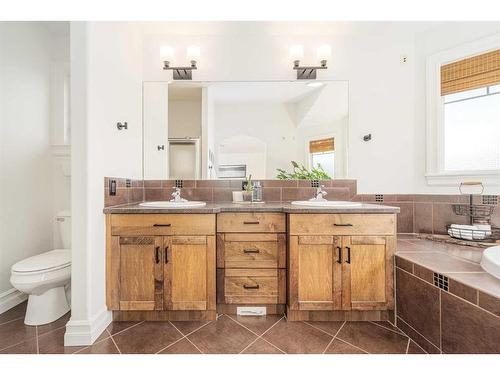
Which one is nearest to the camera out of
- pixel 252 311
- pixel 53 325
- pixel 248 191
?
pixel 53 325

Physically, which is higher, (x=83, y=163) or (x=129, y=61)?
(x=129, y=61)

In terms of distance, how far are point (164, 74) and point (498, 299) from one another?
9.10ft

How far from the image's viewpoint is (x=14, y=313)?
177cm

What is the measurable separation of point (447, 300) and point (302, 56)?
217 centimetres

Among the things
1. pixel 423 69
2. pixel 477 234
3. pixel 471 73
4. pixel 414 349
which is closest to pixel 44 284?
pixel 414 349

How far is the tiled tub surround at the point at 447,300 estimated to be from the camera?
1044 millimetres

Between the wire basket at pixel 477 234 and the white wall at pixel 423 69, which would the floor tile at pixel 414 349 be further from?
the white wall at pixel 423 69

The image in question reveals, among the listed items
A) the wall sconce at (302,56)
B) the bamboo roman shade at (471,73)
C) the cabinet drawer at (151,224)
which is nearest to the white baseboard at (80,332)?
the cabinet drawer at (151,224)

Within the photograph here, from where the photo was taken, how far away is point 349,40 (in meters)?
2.24

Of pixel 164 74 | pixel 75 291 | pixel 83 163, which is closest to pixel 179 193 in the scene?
pixel 83 163

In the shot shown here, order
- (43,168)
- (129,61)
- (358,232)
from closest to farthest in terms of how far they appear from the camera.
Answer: (358,232), (129,61), (43,168)

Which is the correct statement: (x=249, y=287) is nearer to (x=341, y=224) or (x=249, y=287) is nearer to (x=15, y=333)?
(x=341, y=224)

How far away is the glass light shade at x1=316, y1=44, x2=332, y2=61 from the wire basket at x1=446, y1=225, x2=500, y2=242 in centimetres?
190

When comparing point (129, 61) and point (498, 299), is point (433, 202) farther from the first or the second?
point (129, 61)
